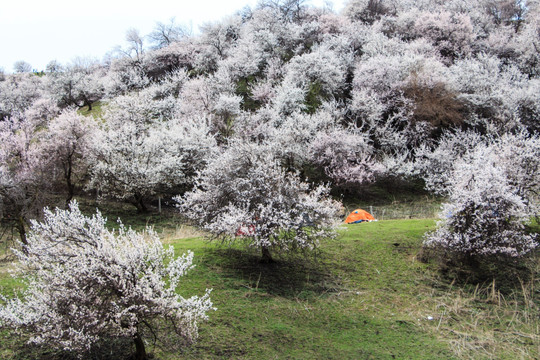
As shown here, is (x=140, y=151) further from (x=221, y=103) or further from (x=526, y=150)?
(x=526, y=150)

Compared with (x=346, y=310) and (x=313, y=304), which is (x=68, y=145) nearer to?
(x=313, y=304)

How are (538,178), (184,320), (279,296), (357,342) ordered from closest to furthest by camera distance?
1. (184,320)
2. (357,342)
3. (279,296)
4. (538,178)

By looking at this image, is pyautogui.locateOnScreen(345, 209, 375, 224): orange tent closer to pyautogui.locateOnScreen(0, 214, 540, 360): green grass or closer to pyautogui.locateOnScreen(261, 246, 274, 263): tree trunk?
pyautogui.locateOnScreen(0, 214, 540, 360): green grass

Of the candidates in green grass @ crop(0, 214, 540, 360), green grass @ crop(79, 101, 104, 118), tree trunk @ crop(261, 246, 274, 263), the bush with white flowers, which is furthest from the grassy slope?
green grass @ crop(79, 101, 104, 118)

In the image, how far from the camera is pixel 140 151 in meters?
27.0

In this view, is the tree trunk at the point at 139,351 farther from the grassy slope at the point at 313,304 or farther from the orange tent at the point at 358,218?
the orange tent at the point at 358,218

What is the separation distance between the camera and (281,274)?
41.2 ft

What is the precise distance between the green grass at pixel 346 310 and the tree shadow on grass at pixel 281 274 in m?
0.03

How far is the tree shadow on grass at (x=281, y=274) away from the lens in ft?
37.8

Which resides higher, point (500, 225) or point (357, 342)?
point (500, 225)

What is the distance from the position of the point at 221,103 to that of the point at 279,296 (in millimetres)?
28896

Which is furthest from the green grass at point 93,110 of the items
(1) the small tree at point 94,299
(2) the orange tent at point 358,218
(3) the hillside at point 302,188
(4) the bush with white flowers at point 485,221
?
(1) the small tree at point 94,299

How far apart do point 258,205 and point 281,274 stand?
2.81 m

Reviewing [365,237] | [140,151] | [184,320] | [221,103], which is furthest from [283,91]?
[184,320]
